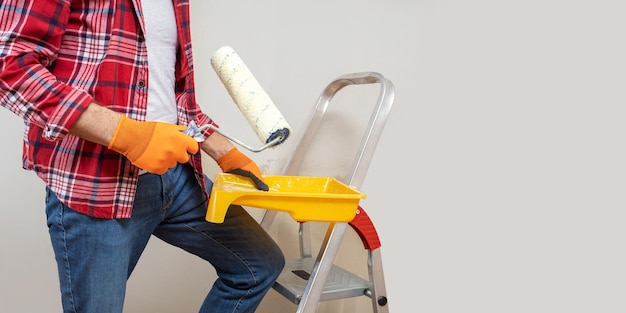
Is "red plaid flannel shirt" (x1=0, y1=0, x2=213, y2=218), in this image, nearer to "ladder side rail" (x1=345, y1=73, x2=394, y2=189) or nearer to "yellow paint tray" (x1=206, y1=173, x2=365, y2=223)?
"yellow paint tray" (x1=206, y1=173, x2=365, y2=223)

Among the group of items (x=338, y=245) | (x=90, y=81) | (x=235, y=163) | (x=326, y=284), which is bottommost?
(x=326, y=284)

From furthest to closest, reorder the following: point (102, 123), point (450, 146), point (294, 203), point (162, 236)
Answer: point (450, 146) → point (162, 236) → point (294, 203) → point (102, 123)

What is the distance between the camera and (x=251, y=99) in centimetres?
92

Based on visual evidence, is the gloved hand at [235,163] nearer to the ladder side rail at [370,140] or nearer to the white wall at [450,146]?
the ladder side rail at [370,140]

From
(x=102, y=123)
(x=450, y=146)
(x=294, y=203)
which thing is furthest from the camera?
(x=450, y=146)

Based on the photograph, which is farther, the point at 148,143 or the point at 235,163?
the point at 235,163

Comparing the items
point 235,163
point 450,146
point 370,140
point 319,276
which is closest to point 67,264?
point 235,163

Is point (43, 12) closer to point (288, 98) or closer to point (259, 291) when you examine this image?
point (259, 291)

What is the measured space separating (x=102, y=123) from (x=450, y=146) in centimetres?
75

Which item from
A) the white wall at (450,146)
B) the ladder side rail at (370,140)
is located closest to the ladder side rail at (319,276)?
the ladder side rail at (370,140)

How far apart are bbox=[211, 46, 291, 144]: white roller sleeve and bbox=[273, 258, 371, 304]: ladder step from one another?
1.32 ft

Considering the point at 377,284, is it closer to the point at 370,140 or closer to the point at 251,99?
the point at 370,140

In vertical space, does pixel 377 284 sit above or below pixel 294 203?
below

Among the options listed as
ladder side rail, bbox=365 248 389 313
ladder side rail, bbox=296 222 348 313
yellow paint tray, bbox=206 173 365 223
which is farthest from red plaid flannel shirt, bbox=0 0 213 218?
ladder side rail, bbox=365 248 389 313
